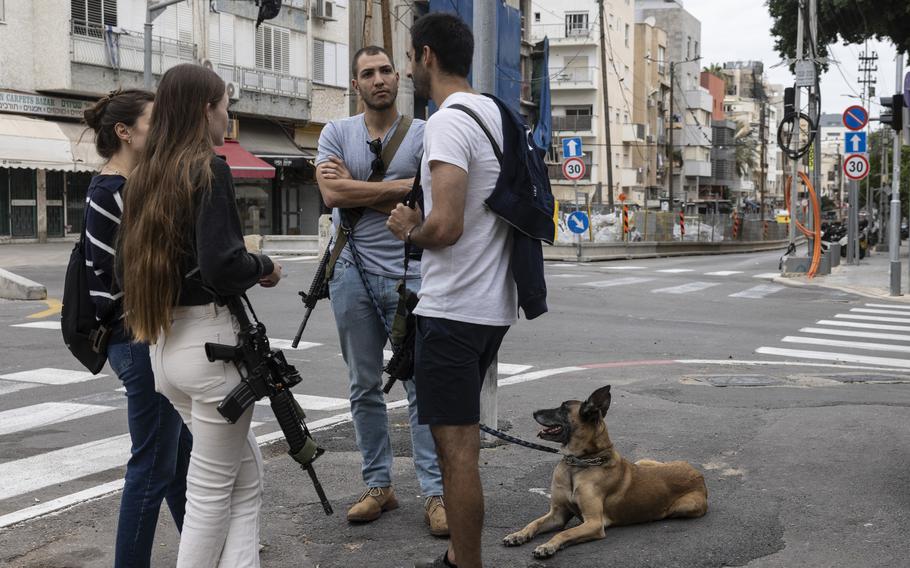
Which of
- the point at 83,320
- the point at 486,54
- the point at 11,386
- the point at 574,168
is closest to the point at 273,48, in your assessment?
the point at 574,168

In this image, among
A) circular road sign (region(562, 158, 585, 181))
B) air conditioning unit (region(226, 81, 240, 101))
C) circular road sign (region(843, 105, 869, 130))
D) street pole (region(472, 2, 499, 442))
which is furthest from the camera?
air conditioning unit (region(226, 81, 240, 101))

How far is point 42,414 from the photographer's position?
8008 mm

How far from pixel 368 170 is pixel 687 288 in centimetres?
1776

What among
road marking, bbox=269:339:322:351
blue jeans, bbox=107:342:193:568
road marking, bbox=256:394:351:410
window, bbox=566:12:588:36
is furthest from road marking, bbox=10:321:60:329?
window, bbox=566:12:588:36

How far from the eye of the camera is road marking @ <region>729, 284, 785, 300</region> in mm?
20573

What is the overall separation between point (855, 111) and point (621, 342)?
13.9 metres

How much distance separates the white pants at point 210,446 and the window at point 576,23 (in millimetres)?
72325

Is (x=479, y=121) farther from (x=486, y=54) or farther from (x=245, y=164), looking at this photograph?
(x=245, y=164)

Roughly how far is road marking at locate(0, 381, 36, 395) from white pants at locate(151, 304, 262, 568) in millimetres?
5980

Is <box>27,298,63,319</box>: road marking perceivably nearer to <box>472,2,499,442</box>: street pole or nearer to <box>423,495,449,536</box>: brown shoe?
<box>472,2,499,442</box>: street pole

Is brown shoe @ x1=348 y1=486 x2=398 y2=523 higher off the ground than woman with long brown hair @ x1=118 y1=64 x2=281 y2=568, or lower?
lower

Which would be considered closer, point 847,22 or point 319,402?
point 319,402

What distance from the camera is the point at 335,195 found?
4.89 metres

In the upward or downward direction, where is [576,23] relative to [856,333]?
upward
